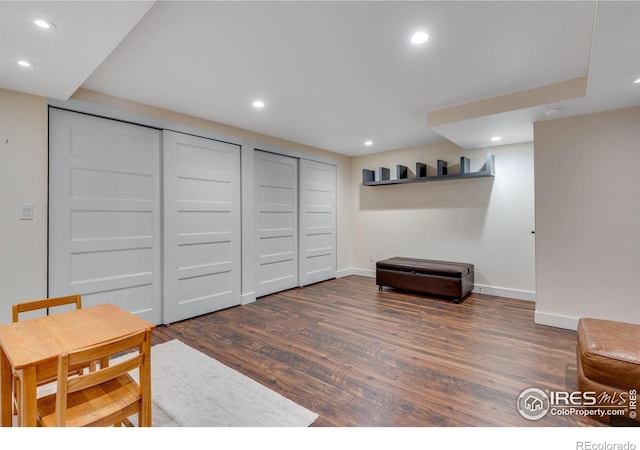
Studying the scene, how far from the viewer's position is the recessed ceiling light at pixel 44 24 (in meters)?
1.73

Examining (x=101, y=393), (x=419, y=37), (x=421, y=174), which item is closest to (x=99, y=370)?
(x=101, y=393)

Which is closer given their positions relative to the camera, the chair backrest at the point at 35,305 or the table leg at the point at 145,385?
the table leg at the point at 145,385

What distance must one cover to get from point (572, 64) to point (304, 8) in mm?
2216

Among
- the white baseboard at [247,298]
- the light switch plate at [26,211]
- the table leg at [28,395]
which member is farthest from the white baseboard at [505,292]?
the light switch plate at [26,211]

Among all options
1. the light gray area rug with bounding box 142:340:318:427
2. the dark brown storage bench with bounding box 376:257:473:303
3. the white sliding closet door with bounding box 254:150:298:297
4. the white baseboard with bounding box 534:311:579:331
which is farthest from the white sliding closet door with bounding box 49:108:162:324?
the white baseboard with bounding box 534:311:579:331

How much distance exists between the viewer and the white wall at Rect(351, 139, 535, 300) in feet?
15.0

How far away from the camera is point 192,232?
3865mm

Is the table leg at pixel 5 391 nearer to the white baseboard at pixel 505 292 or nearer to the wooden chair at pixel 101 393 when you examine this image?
the wooden chair at pixel 101 393

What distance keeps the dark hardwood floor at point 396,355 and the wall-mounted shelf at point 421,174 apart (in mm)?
1884

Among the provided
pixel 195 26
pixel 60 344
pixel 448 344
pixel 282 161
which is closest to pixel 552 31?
pixel 195 26

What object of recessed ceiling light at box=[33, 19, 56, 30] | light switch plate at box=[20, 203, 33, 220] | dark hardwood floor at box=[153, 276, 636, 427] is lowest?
dark hardwood floor at box=[153, 276, 636, 427]

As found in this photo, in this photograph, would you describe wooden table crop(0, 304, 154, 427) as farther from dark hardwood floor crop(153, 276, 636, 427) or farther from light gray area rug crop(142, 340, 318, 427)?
dark hardwood floor crop(153, 276, 636, 427)

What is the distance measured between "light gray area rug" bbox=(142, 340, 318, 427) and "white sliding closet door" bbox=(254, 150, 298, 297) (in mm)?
2183

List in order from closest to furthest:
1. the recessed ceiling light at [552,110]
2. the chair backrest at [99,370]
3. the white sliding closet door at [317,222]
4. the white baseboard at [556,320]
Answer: the chair backrest at [99,370], the recessed ceiling light at [552,110], the white baseboard at [556,320], the white sliding closet door at [317,222]
